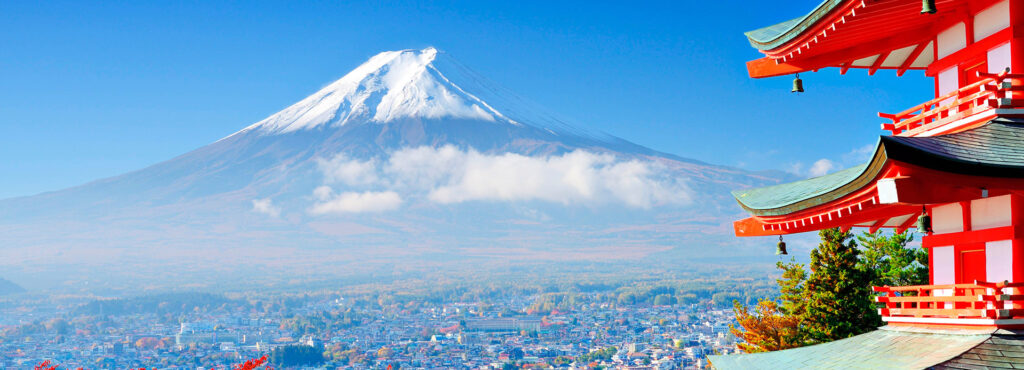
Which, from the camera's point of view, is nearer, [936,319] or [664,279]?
[936,319]

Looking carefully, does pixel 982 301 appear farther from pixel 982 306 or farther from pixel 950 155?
pixel 950 155

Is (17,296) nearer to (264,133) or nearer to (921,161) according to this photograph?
(264,133)

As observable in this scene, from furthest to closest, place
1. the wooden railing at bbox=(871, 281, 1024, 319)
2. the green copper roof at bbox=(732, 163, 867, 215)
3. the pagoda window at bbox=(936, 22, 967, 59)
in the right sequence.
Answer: the pagoda window at bbox=(936, 22, 967, 59) < the green copper roof at bbox=(732, 163, 867, 215) < the wooden railing at bbox=(871, 281, 1024, 319)

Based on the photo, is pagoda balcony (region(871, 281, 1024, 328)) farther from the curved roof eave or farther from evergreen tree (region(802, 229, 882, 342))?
evergreen tree (region(802, 229, 882, 342))

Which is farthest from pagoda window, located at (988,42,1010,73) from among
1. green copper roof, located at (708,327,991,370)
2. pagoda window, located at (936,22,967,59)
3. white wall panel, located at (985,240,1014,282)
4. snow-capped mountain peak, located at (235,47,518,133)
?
snow-capped mountain peak, located at (235,47,518,133)

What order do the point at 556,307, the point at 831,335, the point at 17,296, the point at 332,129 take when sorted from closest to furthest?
the point at 831,335, the point at 556,307, the point at 17,296, the point at 332,129

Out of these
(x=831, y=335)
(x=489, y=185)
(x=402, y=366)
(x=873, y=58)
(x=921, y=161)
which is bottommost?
(x=402, y=366)

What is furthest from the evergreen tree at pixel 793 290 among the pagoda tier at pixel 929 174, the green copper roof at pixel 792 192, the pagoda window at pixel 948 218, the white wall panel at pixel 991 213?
the pagoda tier at pixel 929 174

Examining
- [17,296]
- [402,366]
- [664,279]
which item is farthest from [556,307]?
[17,296]
